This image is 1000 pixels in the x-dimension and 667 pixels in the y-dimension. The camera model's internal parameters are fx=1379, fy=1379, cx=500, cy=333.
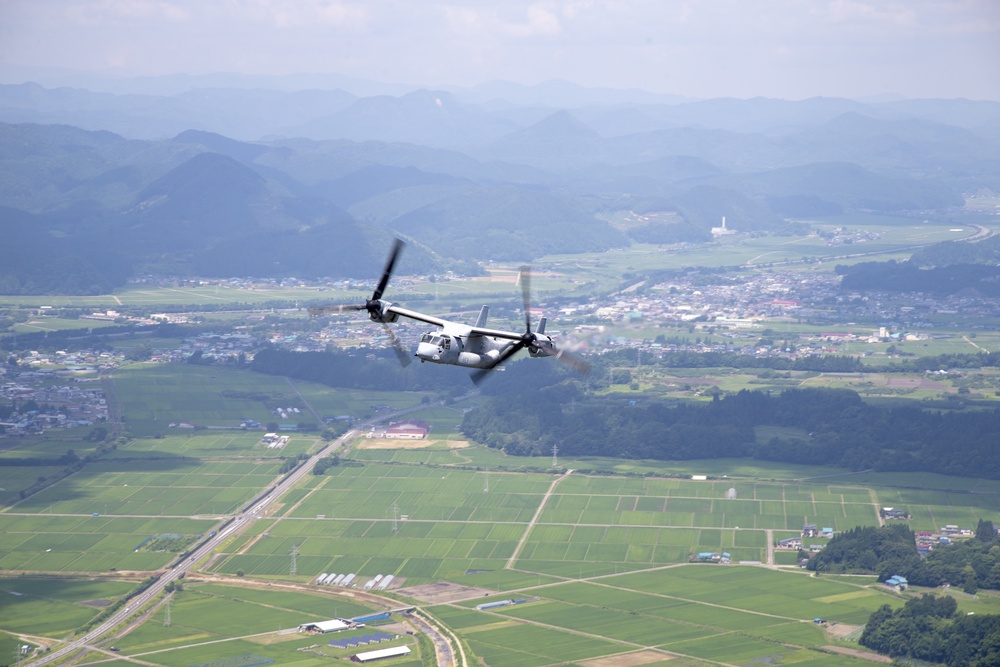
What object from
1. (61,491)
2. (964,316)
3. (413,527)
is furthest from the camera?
(964,316)

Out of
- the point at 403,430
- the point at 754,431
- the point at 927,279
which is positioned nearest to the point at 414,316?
the point at 403,430

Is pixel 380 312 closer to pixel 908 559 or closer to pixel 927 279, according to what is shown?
pixel 908 559

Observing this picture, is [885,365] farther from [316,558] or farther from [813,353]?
[316,558]

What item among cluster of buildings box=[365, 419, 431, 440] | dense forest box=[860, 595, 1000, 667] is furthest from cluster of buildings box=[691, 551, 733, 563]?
cluster of buildings box=[365, 419, 431, 440]

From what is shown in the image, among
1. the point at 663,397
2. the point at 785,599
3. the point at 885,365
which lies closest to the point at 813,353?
the point at 885,365

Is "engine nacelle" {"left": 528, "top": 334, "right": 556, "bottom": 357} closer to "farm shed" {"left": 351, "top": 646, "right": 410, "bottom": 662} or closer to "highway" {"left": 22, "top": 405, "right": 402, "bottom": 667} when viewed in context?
"farm shed" {"left": 351, "top": 646, "right": 410, "bottom": 662}

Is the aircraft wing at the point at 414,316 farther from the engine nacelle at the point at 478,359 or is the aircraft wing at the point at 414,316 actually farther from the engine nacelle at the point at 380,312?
the engine nacelle at the point at 478,359
